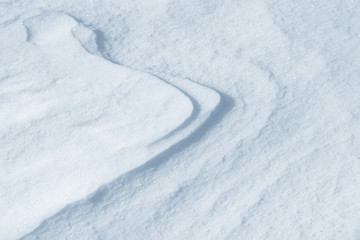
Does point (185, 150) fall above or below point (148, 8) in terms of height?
below

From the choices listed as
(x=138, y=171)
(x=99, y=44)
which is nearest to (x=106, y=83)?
(x=99, y=44)

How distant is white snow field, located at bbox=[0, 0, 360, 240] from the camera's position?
0.80 meters

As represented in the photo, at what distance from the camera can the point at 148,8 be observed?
1192 millimetres

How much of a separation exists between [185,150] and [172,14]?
0.41m

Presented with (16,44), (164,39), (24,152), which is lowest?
(24,152)

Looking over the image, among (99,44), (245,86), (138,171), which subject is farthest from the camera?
(99,44)

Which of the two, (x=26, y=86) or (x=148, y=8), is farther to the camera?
(x=148, y=8)

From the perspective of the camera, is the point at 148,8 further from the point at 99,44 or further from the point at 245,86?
the point at 245,86

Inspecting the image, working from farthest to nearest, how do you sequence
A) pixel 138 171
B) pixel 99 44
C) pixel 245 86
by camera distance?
pixel 99 44
pixel 245 86
pixel 138 171

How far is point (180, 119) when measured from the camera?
943 millimetres

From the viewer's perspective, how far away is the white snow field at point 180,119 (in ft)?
2.63

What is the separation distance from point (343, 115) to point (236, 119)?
187 millimetres

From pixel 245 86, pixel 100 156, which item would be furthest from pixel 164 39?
pixel 100 156

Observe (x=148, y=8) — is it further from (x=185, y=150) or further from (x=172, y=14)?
(x=185, y=150)
